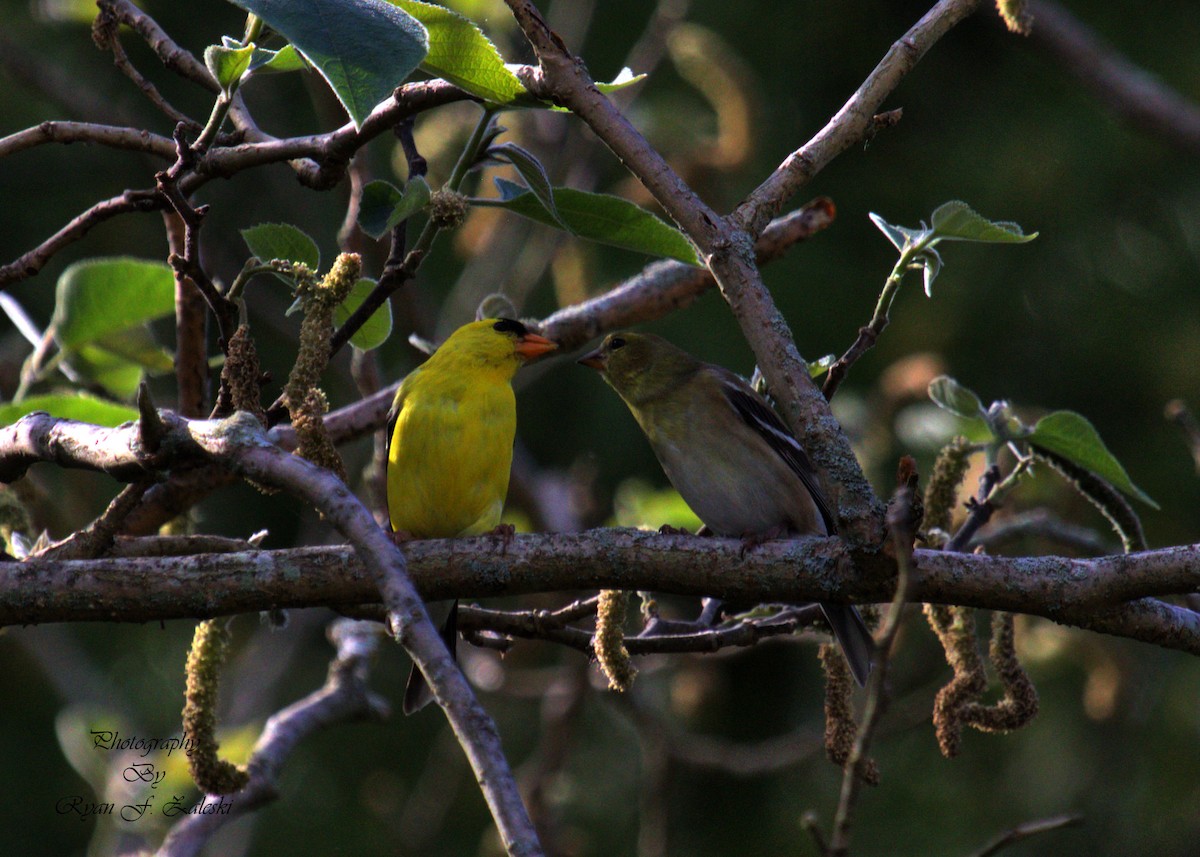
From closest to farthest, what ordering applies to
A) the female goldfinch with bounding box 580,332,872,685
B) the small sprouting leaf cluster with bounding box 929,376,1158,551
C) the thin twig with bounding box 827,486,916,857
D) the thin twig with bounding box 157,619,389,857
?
the thin twig with bounding box 827,486,916,857
the small sprouting leaf cluster with bounding box 929,376,1158,551
the thin twig with bounding box 157,619,389,857
the female goldfinch with bounding box 580,332,872,685

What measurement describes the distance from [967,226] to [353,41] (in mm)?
1291

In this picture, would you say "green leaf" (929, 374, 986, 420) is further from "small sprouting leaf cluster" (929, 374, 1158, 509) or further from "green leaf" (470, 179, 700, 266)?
"green leaf" (470, 179, 700, 266)

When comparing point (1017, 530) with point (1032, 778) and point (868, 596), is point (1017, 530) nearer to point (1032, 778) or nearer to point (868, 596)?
point (868, 596)

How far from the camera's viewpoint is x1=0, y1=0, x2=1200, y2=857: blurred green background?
6.67 m

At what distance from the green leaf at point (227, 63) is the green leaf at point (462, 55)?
274 mm

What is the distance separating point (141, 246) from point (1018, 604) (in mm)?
6790

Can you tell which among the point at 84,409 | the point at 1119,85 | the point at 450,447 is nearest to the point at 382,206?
the point at 84,409

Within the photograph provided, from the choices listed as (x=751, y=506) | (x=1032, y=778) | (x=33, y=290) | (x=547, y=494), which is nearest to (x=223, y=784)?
(x=751, y=506)

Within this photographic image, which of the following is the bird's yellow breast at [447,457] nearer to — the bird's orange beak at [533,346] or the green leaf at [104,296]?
the bird's orange beak at [533,346]

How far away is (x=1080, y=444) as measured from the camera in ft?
8.59

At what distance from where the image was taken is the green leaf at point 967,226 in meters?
2.38

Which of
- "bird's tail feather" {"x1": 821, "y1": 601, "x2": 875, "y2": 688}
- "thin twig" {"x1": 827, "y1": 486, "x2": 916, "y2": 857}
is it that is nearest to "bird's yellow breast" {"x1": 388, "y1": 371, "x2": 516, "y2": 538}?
"bird's tail feather" {"x1": 821, "y1": 601, "x2": 875, "y2": 688}

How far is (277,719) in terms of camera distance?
12.2 ft

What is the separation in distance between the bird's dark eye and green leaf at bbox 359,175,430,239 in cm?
123
